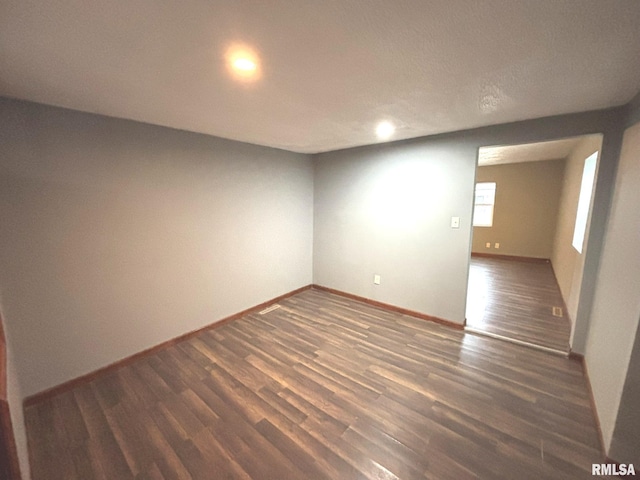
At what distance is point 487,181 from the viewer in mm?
6441

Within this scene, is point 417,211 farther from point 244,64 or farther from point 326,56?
point 244,64

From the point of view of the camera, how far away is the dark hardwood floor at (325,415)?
1428mm

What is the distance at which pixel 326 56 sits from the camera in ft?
4.05

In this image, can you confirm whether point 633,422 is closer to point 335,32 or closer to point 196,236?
point 335,32

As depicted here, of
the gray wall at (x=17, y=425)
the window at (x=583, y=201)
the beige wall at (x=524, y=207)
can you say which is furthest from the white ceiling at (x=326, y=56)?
the beige wall at (x=524, y=207)

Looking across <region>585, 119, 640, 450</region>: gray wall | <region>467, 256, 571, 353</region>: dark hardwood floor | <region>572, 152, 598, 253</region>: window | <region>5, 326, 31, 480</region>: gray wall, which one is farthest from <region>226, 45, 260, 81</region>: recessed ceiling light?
<region>572, 152, 598, 253</region>: window

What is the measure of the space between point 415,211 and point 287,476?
277 centimetres

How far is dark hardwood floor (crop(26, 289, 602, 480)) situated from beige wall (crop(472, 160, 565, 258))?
15.2ft

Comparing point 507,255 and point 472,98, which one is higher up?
point 472,98

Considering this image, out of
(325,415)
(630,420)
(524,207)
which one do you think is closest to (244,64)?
(325,415)

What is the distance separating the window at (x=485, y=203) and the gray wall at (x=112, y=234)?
237 inches

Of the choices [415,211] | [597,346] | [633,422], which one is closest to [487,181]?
[415,211]

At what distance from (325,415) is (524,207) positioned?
266 inches

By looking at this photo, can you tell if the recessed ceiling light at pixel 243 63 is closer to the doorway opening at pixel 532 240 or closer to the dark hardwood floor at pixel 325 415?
the dark hardwood floor at pixel 325 415
